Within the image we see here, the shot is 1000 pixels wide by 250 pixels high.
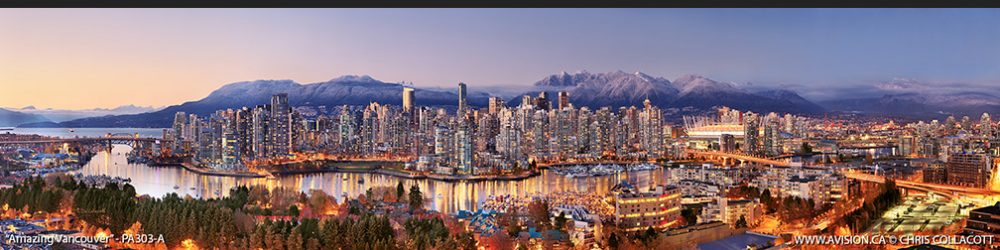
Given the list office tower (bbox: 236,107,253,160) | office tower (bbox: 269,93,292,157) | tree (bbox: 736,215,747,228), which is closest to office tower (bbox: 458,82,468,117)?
office tower (bbox: 269,93,292,157)

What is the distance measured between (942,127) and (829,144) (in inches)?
23.4

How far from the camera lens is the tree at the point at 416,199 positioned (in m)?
4.21

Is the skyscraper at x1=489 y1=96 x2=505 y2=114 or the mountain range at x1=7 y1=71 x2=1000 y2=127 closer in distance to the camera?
the mountain range at x1=7 y1=71 x2=1000 y2=127

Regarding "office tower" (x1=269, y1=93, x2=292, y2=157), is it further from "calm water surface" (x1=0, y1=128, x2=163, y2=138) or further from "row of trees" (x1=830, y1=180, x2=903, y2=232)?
"row of trees" (x1=830, y1=180, x2=903, y2=232)

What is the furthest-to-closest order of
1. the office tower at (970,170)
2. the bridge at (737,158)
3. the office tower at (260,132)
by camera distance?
the office tower at (260,132)
the bridge at (737,158)
the office tower at (970,170)

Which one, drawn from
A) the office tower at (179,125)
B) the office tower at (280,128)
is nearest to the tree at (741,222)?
the office tower at (280,128)

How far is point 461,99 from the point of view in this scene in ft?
15.4

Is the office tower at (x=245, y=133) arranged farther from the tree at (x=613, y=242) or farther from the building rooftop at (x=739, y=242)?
the building rooftop at (x=739, y=242)

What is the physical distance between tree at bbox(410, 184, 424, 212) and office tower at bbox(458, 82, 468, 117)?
0.64 meters

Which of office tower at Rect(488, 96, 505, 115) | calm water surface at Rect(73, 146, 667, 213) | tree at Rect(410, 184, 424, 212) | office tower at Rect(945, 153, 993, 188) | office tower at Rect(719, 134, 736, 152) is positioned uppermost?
office tower at Rect(488, 96, 505, 115)

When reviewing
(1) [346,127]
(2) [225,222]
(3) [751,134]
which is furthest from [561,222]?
(1) [346,127]

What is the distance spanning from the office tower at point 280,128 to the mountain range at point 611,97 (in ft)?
0.45

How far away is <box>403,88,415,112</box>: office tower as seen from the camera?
469 centimetres

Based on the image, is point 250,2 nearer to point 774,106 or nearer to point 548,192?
point 548,192
